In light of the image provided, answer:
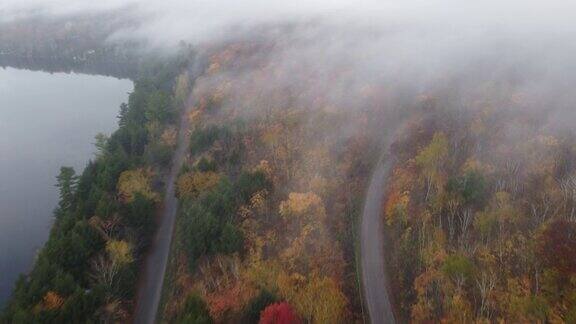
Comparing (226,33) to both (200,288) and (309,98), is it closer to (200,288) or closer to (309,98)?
(309,98)

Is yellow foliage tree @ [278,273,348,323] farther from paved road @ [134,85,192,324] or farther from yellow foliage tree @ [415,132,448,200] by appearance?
yellow foliage tree @ [415,132,448,200]

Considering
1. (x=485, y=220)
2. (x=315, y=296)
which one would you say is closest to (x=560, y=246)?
(x=485, y=220)

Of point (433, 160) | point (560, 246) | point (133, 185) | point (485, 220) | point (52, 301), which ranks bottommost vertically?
point (52, 301)

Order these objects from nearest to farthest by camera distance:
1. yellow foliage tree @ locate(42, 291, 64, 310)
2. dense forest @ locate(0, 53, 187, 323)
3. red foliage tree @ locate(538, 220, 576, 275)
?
red foliage tree @ locate(538, 220, 576, 275), yellow foliage tree @ locate(42, 291, 64, 310), dense forest @ locate(0, 53, 187, 323)

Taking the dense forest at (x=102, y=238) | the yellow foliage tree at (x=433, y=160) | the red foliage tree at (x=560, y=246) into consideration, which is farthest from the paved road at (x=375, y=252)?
the dense forest at (x=102, y=238)

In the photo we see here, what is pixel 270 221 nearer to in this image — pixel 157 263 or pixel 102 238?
pixel 157 263

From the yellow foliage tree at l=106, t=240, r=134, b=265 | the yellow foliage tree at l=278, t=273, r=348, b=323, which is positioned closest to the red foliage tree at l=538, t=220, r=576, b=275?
the yellow foliage tree at l=278, t=273, r=348, b=323
